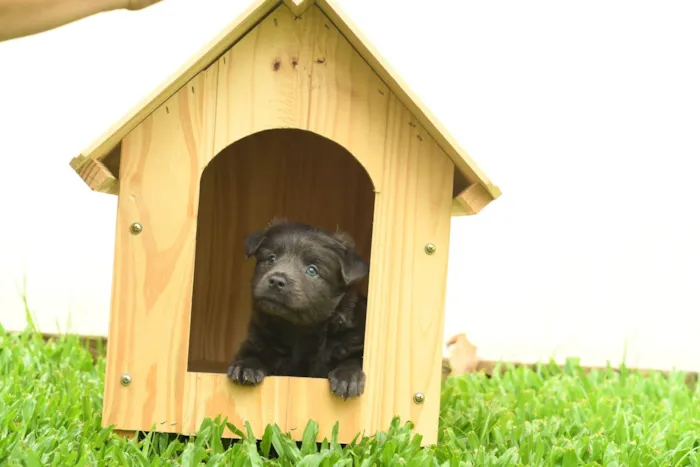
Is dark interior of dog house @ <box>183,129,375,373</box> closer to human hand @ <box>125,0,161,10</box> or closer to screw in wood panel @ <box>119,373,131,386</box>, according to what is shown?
human hand @ <box>125,0,161,10</box>

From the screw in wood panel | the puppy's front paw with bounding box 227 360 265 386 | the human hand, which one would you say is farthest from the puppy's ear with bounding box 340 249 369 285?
the human hand

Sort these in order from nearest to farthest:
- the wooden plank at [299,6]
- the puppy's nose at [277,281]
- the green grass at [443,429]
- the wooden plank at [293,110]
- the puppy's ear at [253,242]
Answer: the green grass at [443,429] → the wooden plank at [299,6] → the wooden plank at [293,110] → the puppy's nose at [277,281] → the puppy's ear at [253,242]

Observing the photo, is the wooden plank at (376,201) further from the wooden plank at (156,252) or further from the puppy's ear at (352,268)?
the puppy's ear at (352,268)

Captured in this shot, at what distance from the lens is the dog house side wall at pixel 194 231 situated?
384 centimetres

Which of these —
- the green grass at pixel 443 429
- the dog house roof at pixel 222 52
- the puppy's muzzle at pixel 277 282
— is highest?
the dog house roof at pixel 222 52

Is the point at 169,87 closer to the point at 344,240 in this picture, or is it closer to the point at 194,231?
the point at 194,231

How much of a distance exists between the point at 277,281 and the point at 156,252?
1.88 ft

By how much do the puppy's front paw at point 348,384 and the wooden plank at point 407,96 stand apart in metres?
0.98

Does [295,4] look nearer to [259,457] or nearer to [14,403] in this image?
[259,457]

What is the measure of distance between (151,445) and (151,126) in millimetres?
1345

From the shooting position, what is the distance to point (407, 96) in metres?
3.78

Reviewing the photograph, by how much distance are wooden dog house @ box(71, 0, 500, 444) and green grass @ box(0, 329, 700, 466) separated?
0.14m

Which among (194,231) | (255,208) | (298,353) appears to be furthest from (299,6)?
(255,208)

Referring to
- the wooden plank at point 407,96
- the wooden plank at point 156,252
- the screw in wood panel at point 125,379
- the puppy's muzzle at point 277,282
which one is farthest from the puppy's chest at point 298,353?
the wooden plank at point 407,96
